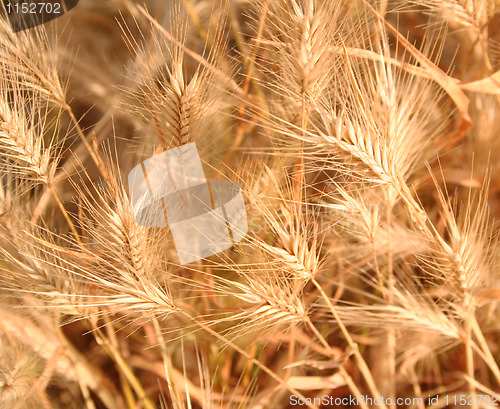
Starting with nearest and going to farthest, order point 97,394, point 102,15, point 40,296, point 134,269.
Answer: point 134,269
point 40,296
point 97,394
point 102,15

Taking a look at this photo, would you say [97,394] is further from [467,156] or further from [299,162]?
[467,156]

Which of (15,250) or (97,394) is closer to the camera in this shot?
(15,250)

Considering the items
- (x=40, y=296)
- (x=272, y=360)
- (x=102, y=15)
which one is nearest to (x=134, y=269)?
(x=40, y=296)

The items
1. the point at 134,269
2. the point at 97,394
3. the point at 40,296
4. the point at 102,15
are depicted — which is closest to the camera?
the point at 134,269

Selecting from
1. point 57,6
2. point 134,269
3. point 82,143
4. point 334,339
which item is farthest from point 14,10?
point 334,339

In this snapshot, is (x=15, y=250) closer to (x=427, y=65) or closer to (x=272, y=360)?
(x=272, y=360)

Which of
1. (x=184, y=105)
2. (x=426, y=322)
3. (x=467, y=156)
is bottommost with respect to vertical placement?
(x=426, y=322)

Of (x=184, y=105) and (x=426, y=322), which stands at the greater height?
(x=184, y=105)
